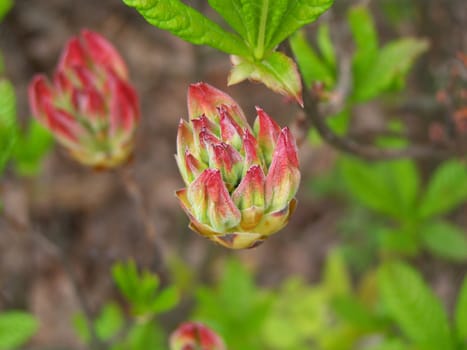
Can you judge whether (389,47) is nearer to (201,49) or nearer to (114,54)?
(114,54)

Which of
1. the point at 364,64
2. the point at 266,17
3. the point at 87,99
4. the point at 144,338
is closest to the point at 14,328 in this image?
the point at 144,338

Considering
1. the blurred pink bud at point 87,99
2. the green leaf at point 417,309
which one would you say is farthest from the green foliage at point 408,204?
the blurred pink bud at point 87,99

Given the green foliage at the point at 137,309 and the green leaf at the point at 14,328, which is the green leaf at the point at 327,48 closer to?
the green foliage at the point at 137,309

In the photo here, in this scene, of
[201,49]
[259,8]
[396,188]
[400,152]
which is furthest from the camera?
[201,49]

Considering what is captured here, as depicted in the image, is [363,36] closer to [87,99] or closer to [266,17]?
[87,99]

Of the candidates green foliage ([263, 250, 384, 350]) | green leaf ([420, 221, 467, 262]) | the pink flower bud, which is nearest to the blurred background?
green foliage ([263, 250, 384, 350])

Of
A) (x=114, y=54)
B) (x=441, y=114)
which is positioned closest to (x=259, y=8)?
(x=114, y=54)

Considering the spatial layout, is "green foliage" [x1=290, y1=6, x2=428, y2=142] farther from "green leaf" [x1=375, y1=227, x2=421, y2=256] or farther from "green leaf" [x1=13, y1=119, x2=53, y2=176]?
"green leaf" [x1=13, y1=119, x2=53, y2=176]
